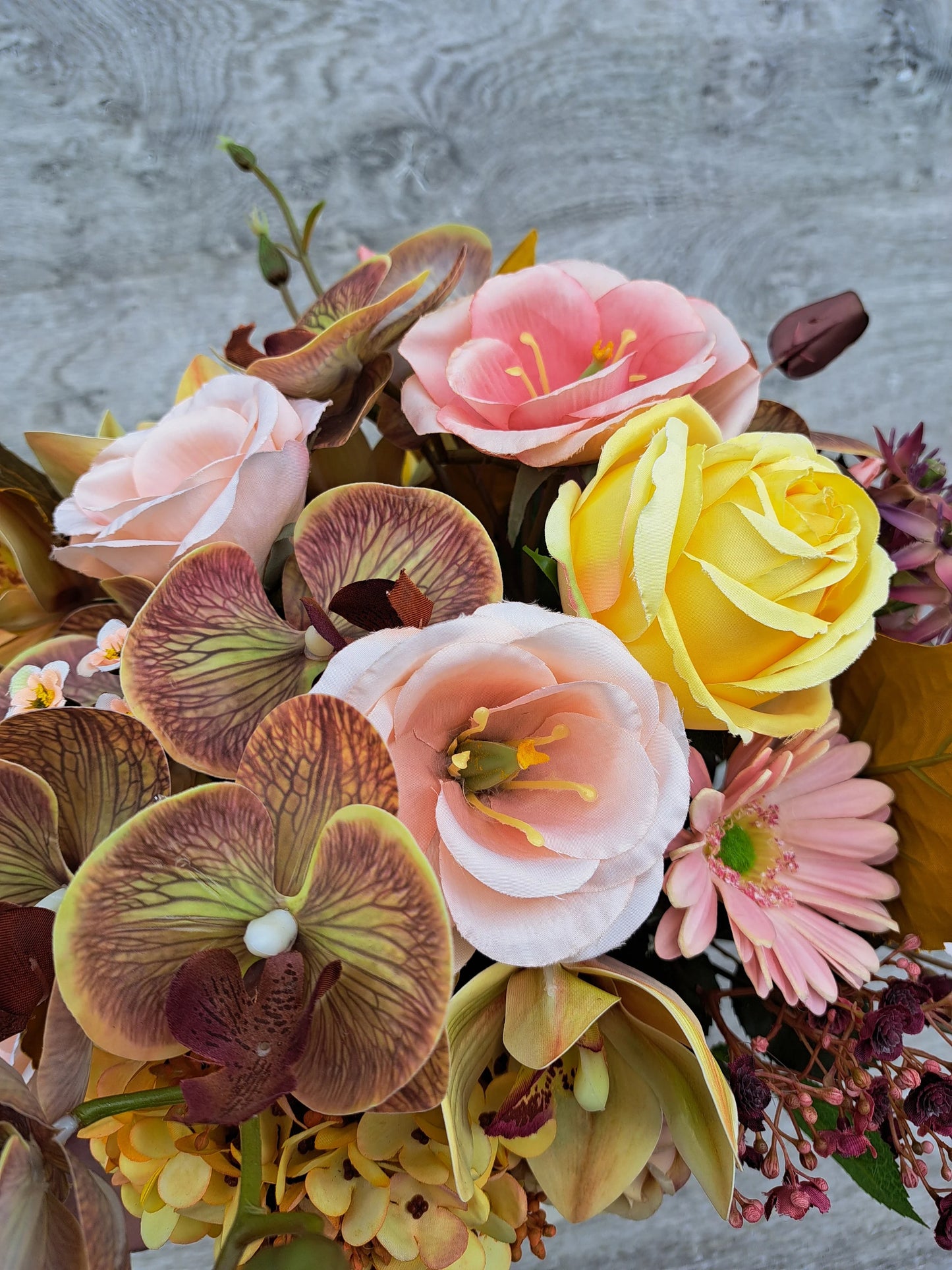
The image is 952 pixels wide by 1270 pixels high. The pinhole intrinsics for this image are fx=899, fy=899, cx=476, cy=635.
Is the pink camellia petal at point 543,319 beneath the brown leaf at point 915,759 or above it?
above

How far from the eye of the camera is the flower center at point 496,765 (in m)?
0.25

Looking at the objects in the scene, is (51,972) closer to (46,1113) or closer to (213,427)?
(46,1113)

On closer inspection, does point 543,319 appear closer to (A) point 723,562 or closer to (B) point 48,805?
(A) point 723,562

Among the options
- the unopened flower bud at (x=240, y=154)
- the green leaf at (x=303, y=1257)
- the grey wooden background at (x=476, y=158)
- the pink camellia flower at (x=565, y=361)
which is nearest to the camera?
the green leaf at (x=303, y=1257)

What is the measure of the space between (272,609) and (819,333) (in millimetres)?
252

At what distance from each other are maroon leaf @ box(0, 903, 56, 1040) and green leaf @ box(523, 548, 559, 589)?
171mm

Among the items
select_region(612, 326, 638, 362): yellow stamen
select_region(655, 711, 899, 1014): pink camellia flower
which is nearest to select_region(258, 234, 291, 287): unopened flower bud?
select_region(612, 326, 638, 362): yellow stamen

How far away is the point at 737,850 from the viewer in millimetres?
345

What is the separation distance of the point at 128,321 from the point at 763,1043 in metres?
0.63

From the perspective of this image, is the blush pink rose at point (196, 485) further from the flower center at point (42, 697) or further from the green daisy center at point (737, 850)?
the green daisy center at point (737, 850)

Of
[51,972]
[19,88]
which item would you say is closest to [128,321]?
[19,88]

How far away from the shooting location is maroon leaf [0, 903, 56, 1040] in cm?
23

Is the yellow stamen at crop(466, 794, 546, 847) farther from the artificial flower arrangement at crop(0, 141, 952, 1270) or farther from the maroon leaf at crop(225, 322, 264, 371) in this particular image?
the maroon leaf at crop(225, 322, 264, 371)

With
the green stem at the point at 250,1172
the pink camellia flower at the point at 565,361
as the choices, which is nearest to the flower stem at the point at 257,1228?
the green stem at the point at 250,1172
